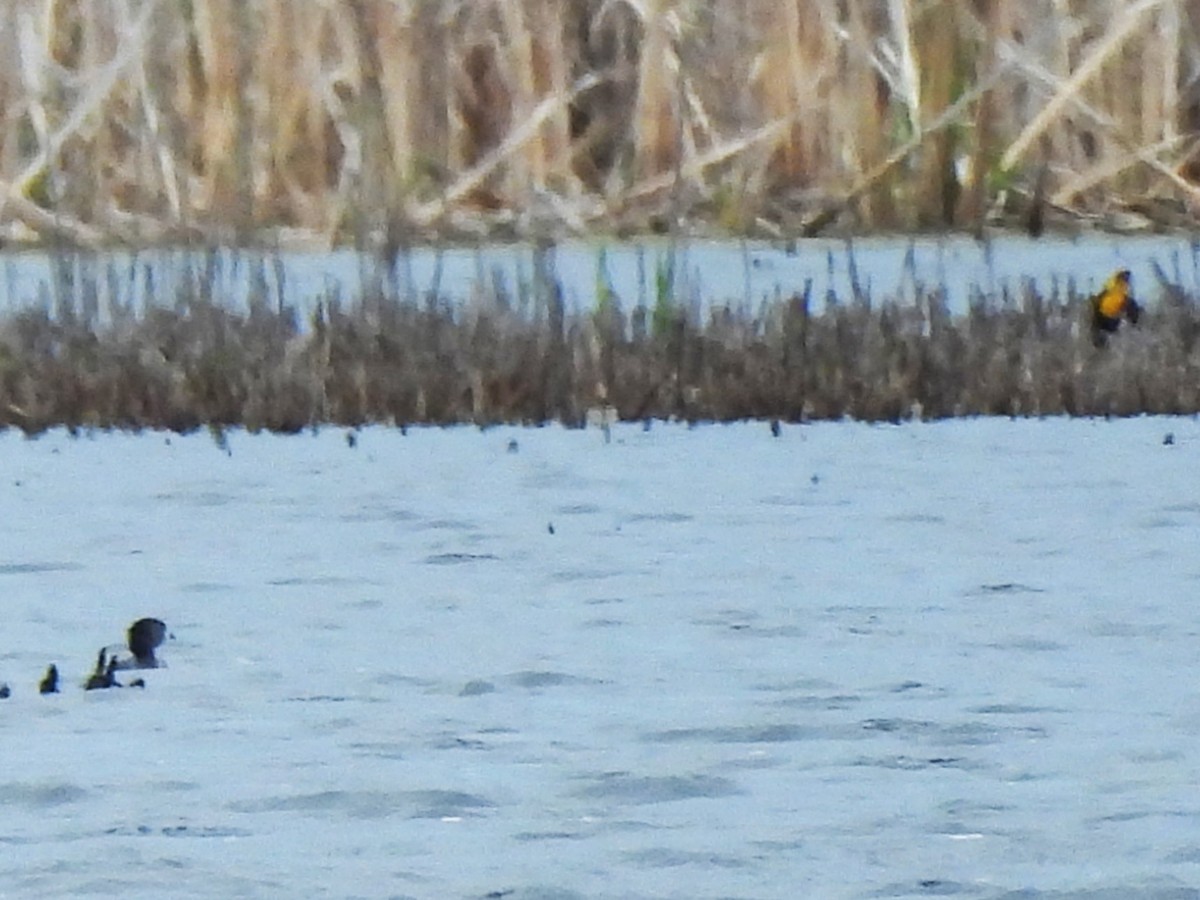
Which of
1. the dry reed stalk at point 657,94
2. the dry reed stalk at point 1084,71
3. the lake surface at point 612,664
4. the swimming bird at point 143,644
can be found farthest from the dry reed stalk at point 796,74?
the swimming bird at point 143,644

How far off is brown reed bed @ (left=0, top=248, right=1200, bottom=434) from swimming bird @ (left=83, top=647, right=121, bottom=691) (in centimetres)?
261

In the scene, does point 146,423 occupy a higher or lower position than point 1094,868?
higher

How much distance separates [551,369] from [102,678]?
109 inches

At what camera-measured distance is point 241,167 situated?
28.3 feet

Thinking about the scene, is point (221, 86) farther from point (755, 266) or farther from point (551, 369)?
point (551, 369)

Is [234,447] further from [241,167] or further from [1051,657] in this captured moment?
[1051,657]

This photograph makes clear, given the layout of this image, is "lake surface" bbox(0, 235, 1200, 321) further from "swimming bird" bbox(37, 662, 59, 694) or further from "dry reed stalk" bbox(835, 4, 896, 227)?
"swimming bird" bbox(37, 662, 59, 694)

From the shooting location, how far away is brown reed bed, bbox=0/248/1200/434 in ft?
22.7

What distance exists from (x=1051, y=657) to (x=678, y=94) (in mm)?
4682

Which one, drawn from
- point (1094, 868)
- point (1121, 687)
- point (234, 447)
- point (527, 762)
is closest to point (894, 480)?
point (234, 447)

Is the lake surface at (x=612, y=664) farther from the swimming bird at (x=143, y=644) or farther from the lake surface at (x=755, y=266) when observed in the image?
the lake surface at (x=755, y=266)

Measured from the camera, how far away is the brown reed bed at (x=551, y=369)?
6926 mm

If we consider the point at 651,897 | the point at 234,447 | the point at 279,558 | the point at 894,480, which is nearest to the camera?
the point at 651,897

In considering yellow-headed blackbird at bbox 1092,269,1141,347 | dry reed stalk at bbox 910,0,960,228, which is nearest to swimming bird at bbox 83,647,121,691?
yellow-headed blackbird at bbox 1092,269,1141,347
